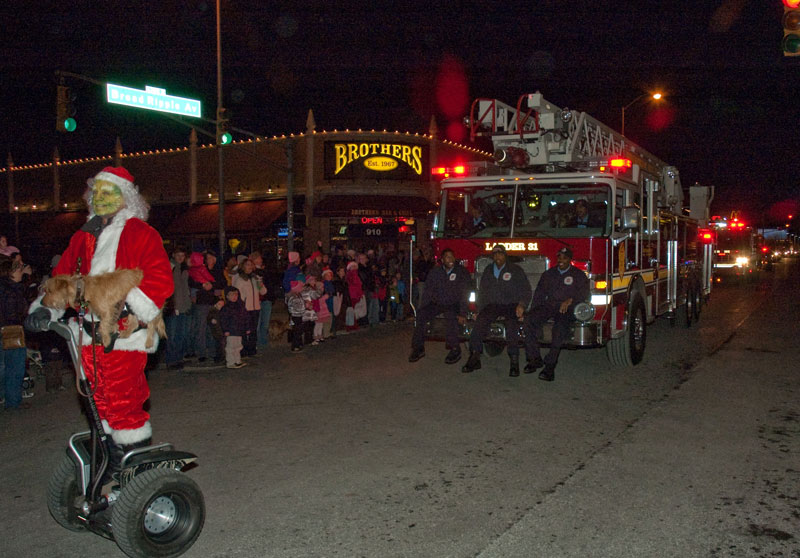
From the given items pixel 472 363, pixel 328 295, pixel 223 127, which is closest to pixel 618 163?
pixel 472 363

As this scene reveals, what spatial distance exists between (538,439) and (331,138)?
24.9m

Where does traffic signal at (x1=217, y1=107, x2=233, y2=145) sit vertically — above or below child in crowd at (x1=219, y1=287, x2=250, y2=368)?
above

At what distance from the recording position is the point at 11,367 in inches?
304

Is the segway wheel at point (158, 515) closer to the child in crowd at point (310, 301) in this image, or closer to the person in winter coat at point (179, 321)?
the person in winter coat at point (179, 321)

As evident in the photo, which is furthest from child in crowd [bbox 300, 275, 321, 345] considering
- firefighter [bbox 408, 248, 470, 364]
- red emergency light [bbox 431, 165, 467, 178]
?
red emergency light [bbox 431, 165, 467, 178]

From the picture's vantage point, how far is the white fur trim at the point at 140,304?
3.89 m

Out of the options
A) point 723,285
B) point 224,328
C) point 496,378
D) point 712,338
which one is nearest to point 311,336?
point 224,328

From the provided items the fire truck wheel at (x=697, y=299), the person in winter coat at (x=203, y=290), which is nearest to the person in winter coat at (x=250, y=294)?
the person in winter coat at (x=203, y=290)

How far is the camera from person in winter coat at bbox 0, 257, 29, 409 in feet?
24.9

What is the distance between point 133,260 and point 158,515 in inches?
57.7

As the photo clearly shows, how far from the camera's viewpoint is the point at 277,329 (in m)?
12.6

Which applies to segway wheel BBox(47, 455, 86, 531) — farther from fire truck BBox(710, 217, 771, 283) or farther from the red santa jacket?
fire truck BBox(710, 217, 771, 283)

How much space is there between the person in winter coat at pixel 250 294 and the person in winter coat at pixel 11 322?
10.9 feet

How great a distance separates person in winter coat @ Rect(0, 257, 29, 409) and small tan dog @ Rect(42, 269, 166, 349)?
4.32 m
